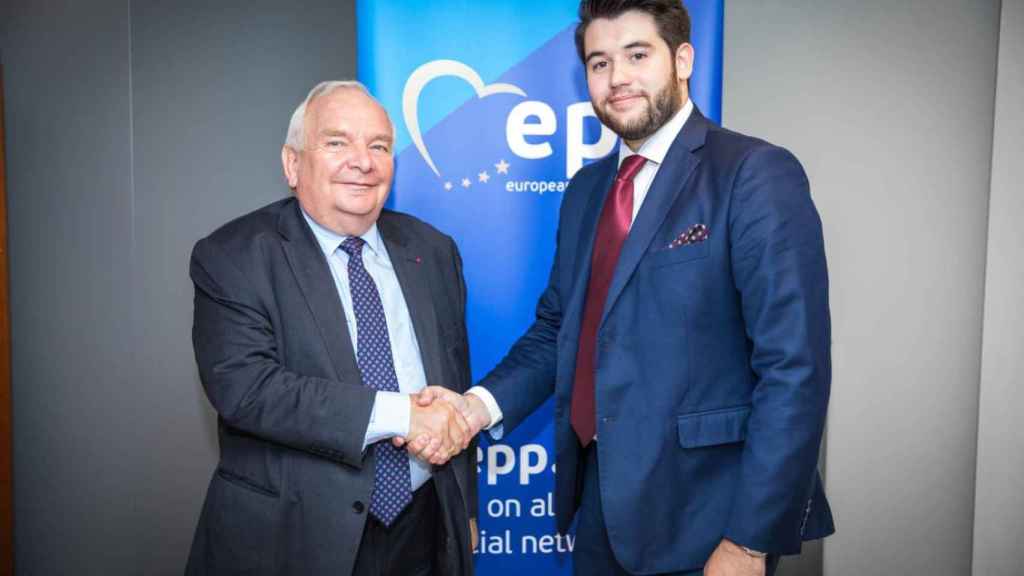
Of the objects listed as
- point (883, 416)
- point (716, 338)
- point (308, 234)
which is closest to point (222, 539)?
point (308, 234)

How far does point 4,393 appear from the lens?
2984 mm

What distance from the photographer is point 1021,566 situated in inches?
116

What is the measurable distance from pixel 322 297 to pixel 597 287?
767 mm

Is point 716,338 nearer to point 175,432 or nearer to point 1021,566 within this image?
point 1021,566

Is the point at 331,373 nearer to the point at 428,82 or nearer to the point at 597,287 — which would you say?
the point at 597,287

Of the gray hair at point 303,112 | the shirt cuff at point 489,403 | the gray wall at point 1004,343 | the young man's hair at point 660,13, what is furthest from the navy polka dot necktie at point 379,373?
the gray wall at point 1004,343

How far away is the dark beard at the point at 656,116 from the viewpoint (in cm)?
186

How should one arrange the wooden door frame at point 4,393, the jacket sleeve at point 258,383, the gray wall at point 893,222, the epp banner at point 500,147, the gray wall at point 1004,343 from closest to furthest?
the jacket sleeve at point 258,383 < the epp banner at point 500,147 < the gray wall at point 1004,343 < the wooden door frame at point 4,393 < the gray wall at point 893,222

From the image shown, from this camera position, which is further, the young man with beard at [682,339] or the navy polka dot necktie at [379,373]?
the navy polka dot necktie at [379,373]

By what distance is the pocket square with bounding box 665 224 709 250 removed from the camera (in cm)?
164

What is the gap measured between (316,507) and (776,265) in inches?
52.3

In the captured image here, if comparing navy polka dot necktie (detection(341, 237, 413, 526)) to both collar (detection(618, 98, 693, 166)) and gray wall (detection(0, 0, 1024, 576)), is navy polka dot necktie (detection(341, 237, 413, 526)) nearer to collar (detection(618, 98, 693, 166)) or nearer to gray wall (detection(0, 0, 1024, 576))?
collar (detection(618, 98, 693, 166))

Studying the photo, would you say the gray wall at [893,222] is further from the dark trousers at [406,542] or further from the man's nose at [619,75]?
the dark trousers at [406,542]

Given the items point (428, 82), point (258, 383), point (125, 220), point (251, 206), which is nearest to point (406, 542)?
point (258, 383)
